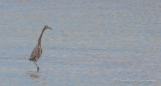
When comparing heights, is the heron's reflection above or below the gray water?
above

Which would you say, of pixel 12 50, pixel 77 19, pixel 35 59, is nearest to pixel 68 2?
pixel 77 19

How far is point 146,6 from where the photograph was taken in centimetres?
2417

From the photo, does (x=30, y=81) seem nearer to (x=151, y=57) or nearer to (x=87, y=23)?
(x=151, y=57)

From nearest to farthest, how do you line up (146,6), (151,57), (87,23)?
(151,57) → (87,23) → (146,6)

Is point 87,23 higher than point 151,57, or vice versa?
point 151,57

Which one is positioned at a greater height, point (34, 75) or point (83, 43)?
point (34, 75)

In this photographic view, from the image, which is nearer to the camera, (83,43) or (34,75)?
(34,75)

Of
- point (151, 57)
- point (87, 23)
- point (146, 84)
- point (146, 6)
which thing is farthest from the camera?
point (146, 6)

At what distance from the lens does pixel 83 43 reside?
16.0 metres

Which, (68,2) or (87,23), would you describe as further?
(68,2)

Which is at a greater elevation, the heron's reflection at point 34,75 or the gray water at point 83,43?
the heron's reflection at point 34,75

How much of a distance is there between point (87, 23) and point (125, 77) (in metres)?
8.20

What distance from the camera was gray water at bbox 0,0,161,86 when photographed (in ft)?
39.5

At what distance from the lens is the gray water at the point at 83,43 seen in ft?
39.5
